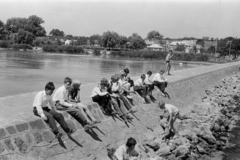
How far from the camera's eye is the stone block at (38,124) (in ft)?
23.9

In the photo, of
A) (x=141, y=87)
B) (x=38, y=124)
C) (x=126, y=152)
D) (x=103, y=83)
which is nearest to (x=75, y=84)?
(x=103, y=83)

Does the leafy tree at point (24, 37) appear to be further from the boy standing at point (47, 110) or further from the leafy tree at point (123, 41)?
the boy standing at point (47, 110)

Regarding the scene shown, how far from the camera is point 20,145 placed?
677 centimetres

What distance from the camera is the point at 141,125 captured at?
12008mm

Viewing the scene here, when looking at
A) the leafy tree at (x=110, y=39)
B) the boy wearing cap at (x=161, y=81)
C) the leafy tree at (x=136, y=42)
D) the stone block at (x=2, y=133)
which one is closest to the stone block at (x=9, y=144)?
the stone block at (x=2, y=133)

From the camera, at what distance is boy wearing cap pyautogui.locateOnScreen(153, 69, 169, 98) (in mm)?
15427

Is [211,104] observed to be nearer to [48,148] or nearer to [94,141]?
[94,141]

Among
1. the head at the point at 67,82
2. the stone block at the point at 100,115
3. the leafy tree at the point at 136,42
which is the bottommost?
the stone block at the point at 100,115

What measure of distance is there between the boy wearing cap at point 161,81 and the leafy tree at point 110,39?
8266 centimetres

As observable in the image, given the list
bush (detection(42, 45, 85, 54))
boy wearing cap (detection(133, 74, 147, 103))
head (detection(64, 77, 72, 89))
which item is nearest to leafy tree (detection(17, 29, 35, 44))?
bush (detection(42, 45, 85, 54))

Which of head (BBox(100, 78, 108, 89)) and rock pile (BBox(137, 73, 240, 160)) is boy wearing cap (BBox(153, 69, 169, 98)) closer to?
rock pile (BBox(137, 73, 240, 160))

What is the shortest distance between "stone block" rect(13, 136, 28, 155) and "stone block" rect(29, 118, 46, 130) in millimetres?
522

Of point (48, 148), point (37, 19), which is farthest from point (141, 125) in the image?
point (37, 19)

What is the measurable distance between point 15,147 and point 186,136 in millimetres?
7226
